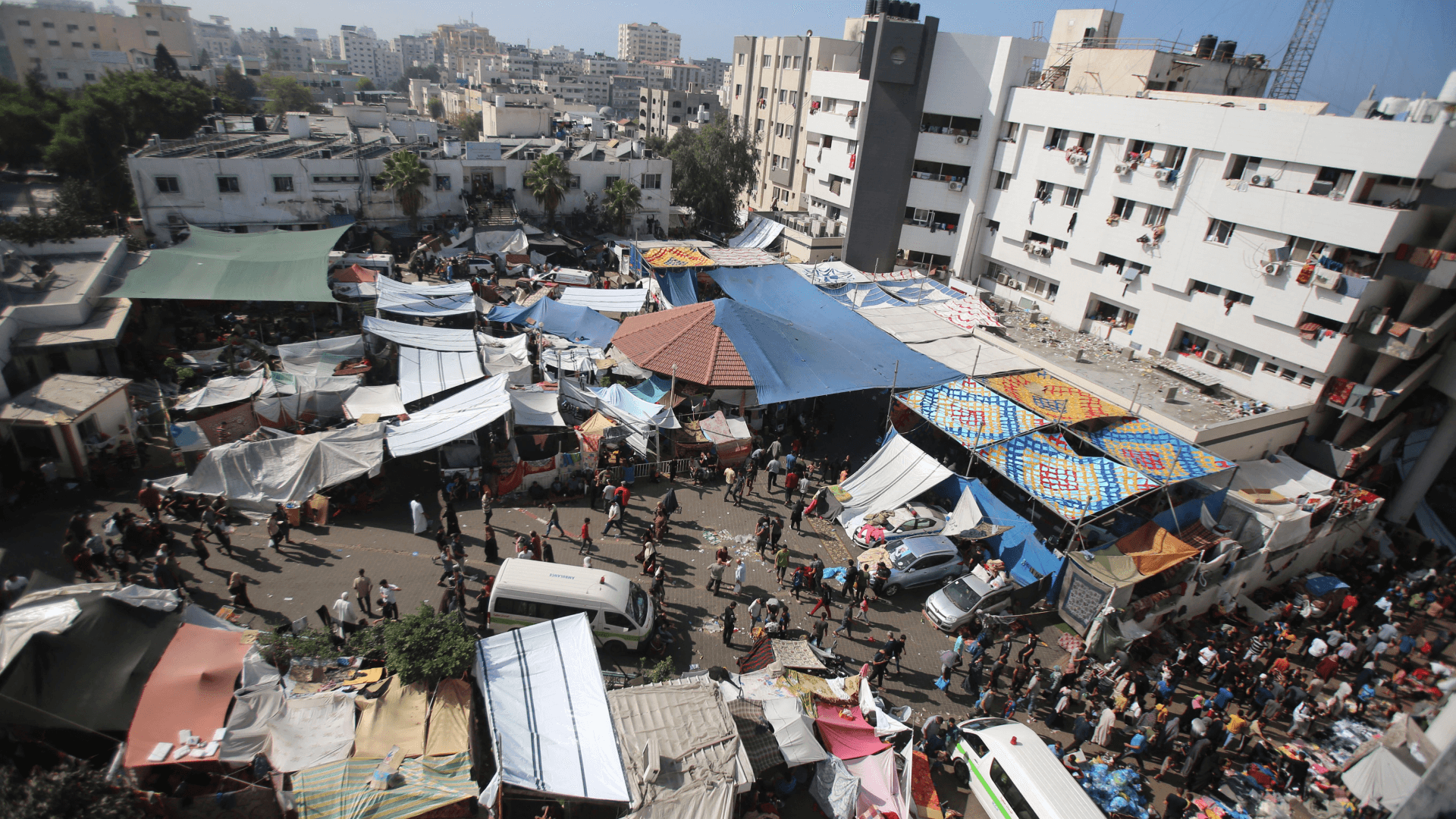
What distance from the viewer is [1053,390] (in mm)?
18672

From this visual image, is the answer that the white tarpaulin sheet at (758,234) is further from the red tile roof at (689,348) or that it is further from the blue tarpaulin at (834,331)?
the red tile roof at (689,348)

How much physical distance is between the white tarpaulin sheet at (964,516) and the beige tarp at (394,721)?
11.5m

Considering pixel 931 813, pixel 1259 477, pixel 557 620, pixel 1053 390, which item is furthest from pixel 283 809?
pixel 1259 477

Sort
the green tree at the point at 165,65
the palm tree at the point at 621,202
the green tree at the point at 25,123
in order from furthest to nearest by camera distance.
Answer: the green tree at the point at 165,65 → the green tree at the point at 25,123 → the palm tree at the point at 621,202

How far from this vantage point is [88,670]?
352 inches

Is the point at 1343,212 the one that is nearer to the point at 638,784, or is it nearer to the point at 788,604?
the point at 788,604

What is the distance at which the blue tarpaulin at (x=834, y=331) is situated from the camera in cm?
1952

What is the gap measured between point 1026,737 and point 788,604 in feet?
17.2

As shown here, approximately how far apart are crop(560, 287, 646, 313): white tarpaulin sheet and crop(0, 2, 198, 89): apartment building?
243ft

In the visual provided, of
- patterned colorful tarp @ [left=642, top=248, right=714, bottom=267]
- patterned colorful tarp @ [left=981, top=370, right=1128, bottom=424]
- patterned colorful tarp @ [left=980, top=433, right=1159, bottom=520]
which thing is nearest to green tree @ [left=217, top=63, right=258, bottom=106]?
patterned colorful tarp @ [left=642, top=248, right=714, bottom=267]

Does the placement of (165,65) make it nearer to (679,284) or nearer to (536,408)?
(679,284)

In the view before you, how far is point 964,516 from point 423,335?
672 inches

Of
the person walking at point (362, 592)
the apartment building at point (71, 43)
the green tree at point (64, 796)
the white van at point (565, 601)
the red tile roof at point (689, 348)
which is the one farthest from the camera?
the apartment building at point (71, 43)

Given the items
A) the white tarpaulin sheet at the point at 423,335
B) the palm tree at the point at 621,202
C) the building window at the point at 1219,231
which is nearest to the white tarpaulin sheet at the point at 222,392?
the white tarpaulin sheet at the point at 423,335
